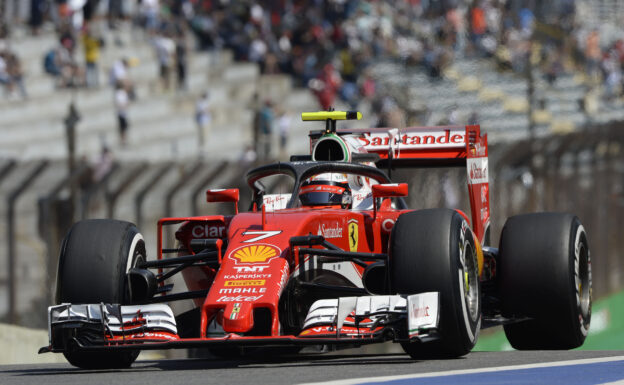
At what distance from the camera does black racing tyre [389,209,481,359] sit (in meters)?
8.09

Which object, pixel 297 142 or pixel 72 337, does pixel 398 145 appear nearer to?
pixel 72 337

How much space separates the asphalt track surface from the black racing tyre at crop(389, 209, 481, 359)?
133mm

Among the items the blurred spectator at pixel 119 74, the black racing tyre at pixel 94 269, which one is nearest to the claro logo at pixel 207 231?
the black racing tyre at pixel 94 269

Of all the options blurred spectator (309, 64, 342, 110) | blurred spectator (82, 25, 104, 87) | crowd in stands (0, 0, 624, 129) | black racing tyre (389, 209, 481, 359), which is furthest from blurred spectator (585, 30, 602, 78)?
black racing tyre (389, 209, 481, 359)

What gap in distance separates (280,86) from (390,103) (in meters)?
3.50

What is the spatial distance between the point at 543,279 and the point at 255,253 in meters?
2.32

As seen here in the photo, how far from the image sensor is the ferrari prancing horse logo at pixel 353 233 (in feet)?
29.9

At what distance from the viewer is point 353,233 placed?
9156 millimetres

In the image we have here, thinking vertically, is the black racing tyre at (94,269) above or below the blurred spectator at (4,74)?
below

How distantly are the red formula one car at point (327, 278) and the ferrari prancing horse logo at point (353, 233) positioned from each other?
10 millimetres

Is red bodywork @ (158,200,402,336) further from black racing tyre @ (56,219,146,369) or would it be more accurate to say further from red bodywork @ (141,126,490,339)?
black racing tyre @ (56,219,146,369)

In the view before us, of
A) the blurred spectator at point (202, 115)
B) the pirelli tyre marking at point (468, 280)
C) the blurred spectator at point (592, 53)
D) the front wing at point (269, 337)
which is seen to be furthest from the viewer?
the blurred spectator at point (592, 53)

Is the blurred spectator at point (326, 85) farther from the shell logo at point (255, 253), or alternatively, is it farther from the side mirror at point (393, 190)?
the shell logo at point (255, 253)

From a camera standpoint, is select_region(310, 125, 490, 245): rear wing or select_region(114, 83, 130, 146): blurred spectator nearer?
select_region(310, 125, 490, 245): rear wing
